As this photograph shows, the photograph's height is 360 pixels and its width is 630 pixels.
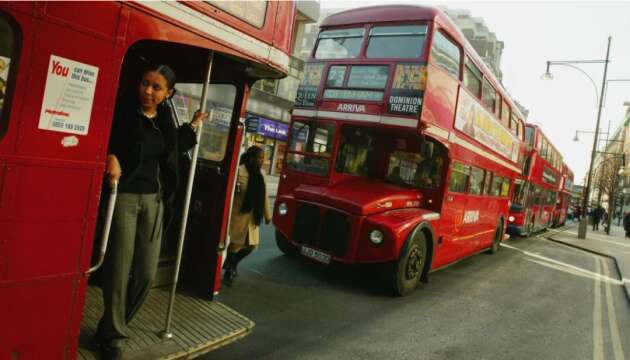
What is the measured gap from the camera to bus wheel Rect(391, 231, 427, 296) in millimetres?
5916

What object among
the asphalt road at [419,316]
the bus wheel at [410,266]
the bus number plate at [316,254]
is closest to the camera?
the asphalt road at [419,316]

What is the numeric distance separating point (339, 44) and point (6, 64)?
18.0ft

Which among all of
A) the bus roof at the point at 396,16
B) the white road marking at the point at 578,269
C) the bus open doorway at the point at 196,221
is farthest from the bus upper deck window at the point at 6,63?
the white road marking at the point at 578,269

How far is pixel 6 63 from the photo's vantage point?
204 centimetres

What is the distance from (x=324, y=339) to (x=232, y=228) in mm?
1856

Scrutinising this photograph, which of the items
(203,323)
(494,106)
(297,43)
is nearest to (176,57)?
(203,323)

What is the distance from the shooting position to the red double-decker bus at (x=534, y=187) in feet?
50.5

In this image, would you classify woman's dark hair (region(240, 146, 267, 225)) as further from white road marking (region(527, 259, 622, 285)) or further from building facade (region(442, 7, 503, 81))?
building facade (region(442, 7, 503, 81))

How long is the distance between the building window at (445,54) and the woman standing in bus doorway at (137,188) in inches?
166

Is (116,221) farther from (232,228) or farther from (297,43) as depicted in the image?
(297,43)

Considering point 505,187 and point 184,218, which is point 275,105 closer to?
point 505,187

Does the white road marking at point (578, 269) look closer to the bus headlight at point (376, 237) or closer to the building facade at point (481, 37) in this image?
the bus headlight at point (376, 237)

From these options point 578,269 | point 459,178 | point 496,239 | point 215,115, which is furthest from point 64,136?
point 578,269

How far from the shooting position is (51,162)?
2215mm
